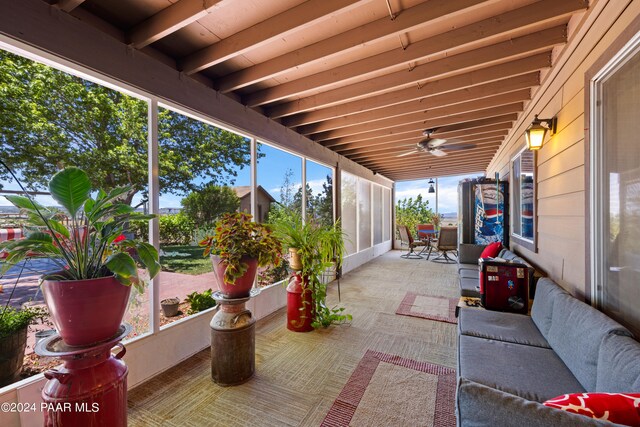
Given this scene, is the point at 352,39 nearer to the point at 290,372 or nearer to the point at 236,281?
the point at 236,281

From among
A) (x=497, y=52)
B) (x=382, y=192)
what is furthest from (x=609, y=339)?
(x=382, y=192)

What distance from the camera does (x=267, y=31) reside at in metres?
1.94

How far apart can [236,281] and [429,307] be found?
110 inches

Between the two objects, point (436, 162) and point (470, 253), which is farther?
point (436, 162)

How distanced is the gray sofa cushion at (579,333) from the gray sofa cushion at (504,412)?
0.90 m

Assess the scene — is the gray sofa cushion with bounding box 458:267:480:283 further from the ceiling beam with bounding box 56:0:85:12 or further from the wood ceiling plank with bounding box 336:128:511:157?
the ceiling beam with bounding box 56:0:85:12

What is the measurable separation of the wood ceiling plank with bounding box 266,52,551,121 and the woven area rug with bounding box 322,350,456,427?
2.72 metres

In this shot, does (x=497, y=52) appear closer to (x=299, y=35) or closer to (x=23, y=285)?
(x=299, y=35)

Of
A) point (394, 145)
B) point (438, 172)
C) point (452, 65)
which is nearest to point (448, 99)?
point (452, 65)

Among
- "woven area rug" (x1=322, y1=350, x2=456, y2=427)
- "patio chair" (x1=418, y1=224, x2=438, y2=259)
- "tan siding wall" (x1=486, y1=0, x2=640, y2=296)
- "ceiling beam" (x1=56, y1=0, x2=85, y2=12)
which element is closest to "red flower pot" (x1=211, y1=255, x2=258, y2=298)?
"woven area rug" (x1=322, y1=350, x2=456, y2=427)

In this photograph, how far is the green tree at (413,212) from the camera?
9719mm

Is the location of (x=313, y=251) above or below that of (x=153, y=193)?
below

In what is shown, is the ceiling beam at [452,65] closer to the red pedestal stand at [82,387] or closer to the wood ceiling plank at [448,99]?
the wood ceiling plank at [448,99]

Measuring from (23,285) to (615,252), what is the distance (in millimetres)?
3502
